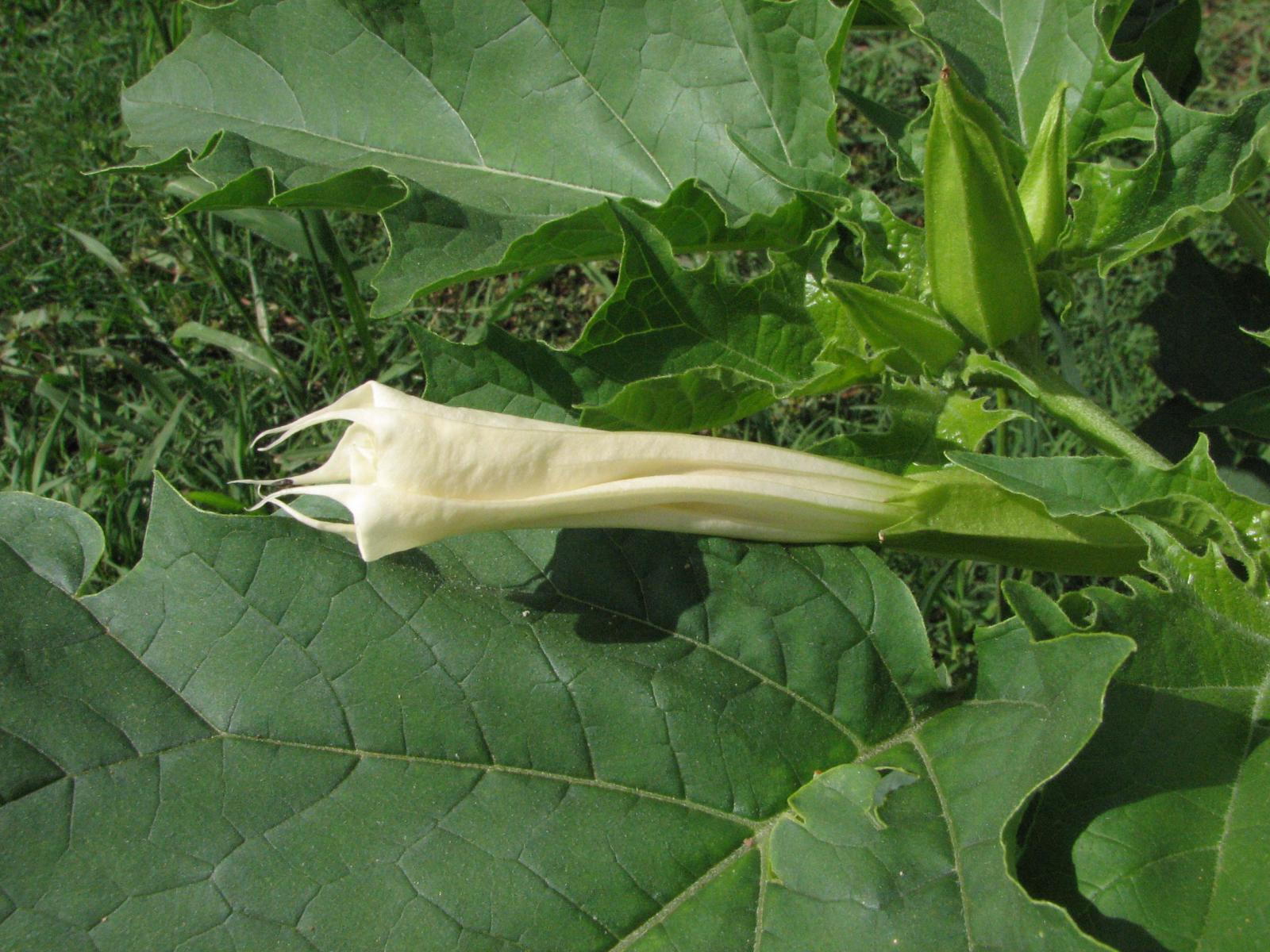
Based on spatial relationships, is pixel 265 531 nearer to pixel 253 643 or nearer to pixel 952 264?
pixel 253 643

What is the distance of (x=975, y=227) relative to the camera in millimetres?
1322

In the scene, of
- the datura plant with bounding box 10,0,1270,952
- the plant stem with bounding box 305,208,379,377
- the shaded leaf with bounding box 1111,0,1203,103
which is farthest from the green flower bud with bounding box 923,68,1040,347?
the plant stem with bounding box 305,208,379,377

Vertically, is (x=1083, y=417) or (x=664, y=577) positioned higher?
(x=1083, y=417)

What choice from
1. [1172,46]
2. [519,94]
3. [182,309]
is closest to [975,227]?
[519,94]

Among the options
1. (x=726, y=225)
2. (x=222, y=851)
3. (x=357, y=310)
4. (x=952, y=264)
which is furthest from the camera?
(x=357, y=310)

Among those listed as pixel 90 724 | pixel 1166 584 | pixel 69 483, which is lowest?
pixel 69 483

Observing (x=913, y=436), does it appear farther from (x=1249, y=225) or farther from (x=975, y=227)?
(x=1249, y=225)

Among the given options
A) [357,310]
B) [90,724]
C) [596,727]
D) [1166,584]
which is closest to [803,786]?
[596,727]

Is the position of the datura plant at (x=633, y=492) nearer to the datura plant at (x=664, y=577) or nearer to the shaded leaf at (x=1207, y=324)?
the datura plant at (x=664, y=577)

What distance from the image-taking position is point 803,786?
122 centimetres

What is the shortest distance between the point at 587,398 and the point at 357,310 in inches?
42.7

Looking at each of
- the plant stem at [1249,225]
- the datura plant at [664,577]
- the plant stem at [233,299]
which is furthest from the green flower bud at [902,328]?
the plant stem at [233,299]

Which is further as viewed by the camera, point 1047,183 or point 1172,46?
point 1172,46

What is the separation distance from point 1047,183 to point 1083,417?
0.26 meters
